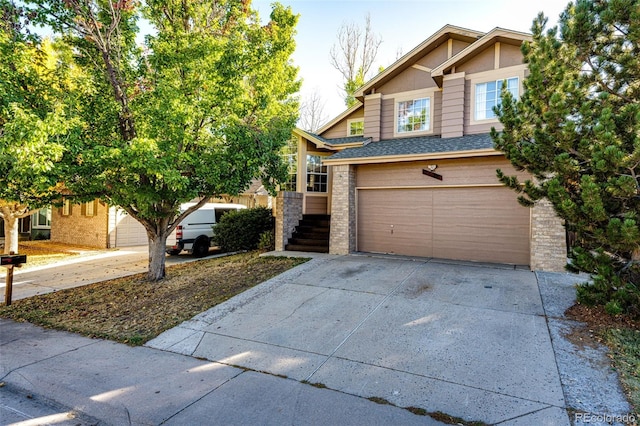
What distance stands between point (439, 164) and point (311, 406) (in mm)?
7931

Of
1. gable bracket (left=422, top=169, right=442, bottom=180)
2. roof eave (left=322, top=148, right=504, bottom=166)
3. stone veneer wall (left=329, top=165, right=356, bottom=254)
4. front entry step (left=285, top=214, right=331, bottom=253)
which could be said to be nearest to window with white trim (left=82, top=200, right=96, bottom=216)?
front entry step (left=285, top=214, right=331, bottom=253)

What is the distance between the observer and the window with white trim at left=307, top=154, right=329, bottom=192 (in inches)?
528

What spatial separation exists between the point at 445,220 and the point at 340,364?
6563 millimetres

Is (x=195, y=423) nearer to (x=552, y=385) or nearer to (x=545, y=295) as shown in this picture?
(x=552, y=385)

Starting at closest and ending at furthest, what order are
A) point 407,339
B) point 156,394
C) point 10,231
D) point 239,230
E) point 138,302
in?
point 156,394, point 407,339, point 138,302, point 10,231, point 239,230

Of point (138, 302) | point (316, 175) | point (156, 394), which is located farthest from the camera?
point (316, 175)

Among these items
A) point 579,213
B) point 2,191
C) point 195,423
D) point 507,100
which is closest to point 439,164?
point 507,100

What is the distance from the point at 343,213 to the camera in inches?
417

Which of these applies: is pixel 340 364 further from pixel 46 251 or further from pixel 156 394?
pixel 46 251

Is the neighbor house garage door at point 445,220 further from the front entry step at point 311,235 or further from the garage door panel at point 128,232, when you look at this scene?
the garage door panel at point 128,232

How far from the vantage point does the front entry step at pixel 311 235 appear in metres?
11.4

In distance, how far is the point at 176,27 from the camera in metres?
8.36

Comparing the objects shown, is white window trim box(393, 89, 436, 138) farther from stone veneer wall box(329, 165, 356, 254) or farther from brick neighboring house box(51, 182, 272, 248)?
brick neighboring house box(51, 182, 272, 248)

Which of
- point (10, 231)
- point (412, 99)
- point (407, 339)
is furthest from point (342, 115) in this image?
point (10, 231)
